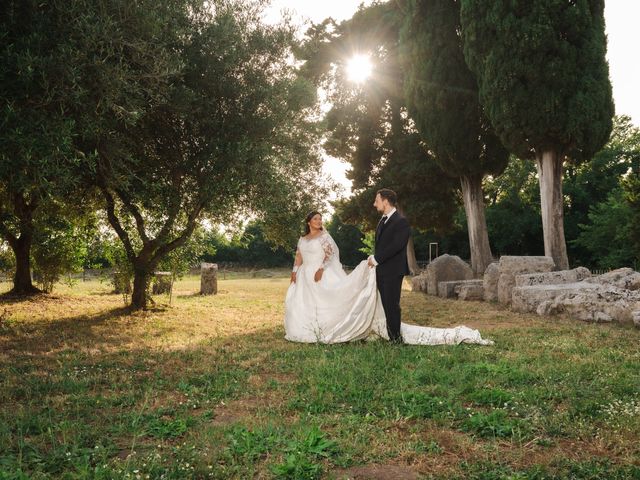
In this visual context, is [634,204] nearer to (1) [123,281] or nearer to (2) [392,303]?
(2) [392,303]

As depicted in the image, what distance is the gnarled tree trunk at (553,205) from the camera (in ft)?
54.9

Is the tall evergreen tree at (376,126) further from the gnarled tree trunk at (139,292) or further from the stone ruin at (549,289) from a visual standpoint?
the gnarled tree trunk at (139,292)

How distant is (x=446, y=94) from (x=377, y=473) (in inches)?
730

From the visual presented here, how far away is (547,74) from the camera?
15.4 meters

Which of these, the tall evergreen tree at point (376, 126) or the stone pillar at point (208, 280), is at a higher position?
the tall evergreen tree at point (376, 126)

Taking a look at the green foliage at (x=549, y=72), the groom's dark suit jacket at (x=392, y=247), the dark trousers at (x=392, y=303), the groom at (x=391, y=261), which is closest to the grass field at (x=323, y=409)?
the dark trousers at (x=392, y=303)

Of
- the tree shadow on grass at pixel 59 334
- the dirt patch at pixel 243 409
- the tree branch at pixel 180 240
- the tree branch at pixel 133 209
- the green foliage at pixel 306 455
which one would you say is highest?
the tree branch at pixel 133 209

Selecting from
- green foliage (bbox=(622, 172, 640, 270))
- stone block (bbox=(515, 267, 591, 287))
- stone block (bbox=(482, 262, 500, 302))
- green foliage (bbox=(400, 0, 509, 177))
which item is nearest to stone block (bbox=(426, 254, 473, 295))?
stone block (bbox=(482, 262, 500, 302))

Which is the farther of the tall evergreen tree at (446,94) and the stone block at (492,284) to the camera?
the tall evergreen tree at (446,94)

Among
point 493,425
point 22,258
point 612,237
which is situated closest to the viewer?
point 493,425

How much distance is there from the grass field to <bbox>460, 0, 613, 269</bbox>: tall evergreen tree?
939cm

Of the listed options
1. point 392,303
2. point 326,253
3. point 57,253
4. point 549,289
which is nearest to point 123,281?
point 57,253

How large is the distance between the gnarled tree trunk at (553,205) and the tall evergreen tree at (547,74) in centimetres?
5

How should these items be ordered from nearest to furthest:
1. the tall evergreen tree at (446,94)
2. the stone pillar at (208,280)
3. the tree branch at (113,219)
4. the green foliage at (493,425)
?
the green foliage at (493,425), the tree branch at (113,219), the tall evergreen tree at (446,94), the stone pillar at (208,280)
